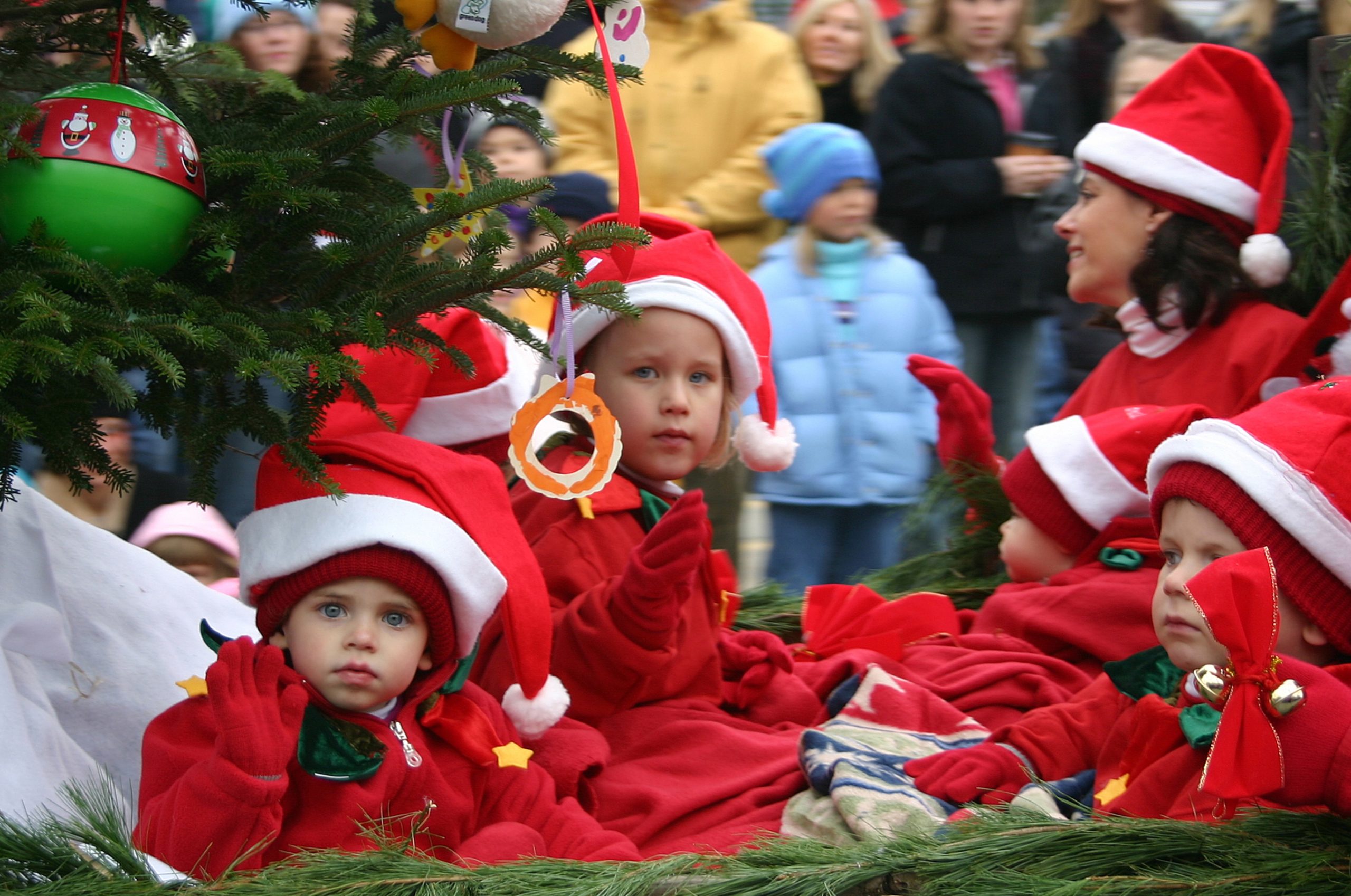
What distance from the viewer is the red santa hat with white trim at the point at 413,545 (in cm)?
201

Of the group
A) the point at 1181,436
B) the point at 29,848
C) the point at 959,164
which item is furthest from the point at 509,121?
the point at 29,848

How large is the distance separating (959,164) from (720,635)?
76.2 inches

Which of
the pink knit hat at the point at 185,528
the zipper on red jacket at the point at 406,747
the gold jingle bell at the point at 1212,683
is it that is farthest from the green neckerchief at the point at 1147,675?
the pink knit hat at the point at 185,528

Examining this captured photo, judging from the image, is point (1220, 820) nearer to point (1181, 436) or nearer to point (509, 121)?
point (1181, 436)

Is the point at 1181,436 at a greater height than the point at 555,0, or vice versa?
the point at 555,0

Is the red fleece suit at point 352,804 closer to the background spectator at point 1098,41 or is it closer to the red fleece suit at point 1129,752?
the red fleece suit at point 1129,752

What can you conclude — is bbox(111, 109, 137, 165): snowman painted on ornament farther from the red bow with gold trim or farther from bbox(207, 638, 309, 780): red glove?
the red bow with gold trim

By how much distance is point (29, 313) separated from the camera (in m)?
1.63

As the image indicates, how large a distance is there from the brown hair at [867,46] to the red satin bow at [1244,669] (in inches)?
117

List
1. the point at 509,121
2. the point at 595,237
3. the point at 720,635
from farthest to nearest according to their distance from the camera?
the point at 509,121 < the point at 720,635 < the point at 595,237

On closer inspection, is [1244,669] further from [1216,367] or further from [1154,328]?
[1154,328]

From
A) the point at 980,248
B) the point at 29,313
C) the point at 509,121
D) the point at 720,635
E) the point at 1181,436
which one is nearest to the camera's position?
the point at 29,313

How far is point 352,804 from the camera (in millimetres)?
1966

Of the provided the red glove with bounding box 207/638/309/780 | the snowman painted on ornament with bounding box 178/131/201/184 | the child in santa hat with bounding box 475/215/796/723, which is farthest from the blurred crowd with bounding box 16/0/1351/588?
the red glove with bounding box 207/638/309/780
